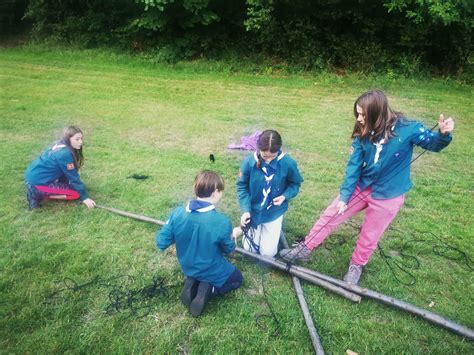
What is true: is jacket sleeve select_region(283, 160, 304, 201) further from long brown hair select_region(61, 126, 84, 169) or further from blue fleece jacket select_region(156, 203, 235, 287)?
long brown hair select_region(61, 126, 84, 169)

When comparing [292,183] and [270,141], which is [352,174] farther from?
[270,141]

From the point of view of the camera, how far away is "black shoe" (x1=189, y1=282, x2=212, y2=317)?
11.2 feet

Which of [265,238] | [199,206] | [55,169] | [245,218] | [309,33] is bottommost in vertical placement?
[265,238]

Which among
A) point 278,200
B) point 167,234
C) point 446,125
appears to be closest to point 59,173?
point 167,234

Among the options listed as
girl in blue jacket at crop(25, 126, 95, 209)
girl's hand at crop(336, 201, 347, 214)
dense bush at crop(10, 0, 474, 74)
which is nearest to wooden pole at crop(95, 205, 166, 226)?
girl in blue jacket at crop(25, 126, 95, 209)

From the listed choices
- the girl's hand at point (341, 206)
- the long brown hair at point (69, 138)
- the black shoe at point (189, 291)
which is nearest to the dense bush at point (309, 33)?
the long brown hair at point (69, 138)

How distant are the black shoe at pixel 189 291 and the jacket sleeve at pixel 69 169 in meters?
2.30

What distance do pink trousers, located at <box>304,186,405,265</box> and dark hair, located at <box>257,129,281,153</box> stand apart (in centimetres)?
96

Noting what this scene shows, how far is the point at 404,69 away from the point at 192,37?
758cm

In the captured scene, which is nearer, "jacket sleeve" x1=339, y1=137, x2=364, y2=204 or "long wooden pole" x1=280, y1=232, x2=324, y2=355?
"long wooden pole" x1=280, y1=232, x2=324, y2=355

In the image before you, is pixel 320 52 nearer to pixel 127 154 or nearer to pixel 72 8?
pixel 127 154

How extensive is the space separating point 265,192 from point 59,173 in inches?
112

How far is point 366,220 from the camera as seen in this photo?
12.4 ft

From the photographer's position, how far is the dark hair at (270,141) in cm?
354
